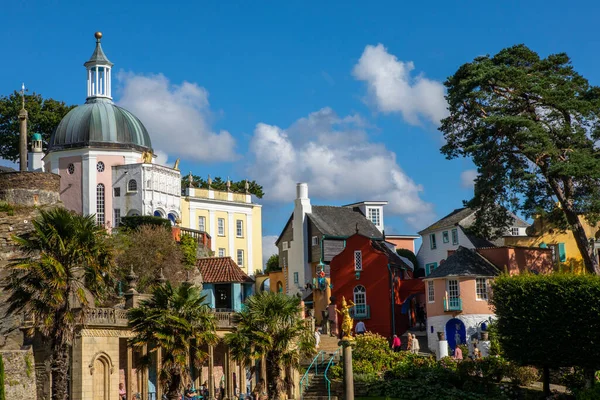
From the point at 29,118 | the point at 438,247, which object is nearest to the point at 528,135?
the point at 438,247

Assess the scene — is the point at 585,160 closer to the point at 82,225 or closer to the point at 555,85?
the point at 555,85

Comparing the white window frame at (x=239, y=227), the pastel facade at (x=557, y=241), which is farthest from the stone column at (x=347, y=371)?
the white window frame at (x=239, y=227)

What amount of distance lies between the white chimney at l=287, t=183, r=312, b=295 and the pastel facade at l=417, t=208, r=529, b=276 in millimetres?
8711

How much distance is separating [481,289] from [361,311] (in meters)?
9.50

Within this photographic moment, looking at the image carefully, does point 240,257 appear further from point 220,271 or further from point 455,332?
point 455,332

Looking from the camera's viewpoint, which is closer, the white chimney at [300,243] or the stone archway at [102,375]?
the stone archway at [102,375]

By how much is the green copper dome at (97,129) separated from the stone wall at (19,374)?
35.3 metres

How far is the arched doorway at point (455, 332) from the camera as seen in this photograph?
58.1 meters

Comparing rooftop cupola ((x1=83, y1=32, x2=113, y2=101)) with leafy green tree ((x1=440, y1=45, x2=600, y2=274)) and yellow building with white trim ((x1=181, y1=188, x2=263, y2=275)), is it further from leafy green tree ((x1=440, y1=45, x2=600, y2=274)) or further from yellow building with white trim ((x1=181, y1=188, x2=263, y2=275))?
leafy green tree ((x1=440, y1=45, x2=600, y2=274))

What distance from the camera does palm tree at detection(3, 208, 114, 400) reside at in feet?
116

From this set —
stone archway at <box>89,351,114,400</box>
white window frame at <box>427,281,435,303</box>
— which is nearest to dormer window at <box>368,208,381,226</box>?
white window frame at <box>427,281,435,303</box>

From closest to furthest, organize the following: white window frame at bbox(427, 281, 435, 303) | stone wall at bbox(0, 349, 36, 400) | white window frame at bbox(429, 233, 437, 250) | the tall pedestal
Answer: stone wall at bbox(0, 349, 36, 400)
the tall pedestal
white window frame at bbox(427, 281, 435, 303)
white window frame at bbox(429, 233, 437, 250)

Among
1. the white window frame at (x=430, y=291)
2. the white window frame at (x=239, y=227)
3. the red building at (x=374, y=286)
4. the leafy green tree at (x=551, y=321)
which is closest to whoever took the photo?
the leafy green tree at (x=551, y=321)

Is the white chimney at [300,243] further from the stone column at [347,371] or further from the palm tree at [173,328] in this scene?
the stone column at [347,371]
